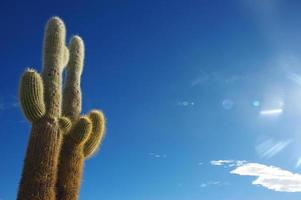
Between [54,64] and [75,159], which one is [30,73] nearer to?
[54,64]

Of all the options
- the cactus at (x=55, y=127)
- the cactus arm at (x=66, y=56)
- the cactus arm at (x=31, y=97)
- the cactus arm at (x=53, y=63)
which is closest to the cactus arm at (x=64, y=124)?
the cactus at (x=55, y=127)

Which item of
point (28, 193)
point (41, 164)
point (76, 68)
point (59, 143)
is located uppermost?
point (76, 68)

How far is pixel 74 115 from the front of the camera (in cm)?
1535

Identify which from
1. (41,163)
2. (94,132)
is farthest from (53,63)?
(41,163)

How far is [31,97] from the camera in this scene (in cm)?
1318

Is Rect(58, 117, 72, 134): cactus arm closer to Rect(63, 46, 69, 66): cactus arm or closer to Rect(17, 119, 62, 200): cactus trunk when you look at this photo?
Rect(17, 119, 62, 200): cactus trunk

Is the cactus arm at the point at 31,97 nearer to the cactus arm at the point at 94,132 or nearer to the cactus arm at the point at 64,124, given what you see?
the cactus arm at the point at 64,124

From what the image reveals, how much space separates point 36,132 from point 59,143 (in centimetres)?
73

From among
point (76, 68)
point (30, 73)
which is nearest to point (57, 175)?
point (30, 73)

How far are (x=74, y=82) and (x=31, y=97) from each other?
3029mm

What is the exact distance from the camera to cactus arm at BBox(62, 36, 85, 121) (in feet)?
50.8

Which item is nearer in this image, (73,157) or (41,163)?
(41,163)

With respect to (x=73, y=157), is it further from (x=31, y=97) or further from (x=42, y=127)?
(x=31, y=97)

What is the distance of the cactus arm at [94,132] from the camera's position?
15.2 metres
